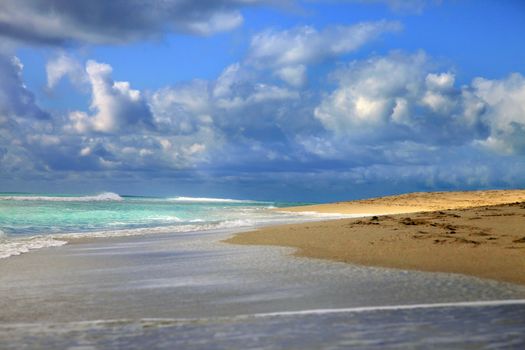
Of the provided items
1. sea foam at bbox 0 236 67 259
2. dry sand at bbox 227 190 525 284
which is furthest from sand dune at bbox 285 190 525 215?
sea foam at bbox 0 236 67 259

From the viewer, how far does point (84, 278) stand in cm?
1020

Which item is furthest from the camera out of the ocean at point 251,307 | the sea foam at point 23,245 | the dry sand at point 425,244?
the sea foam at point 23,245

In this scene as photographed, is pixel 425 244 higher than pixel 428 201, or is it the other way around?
pixel 428 201

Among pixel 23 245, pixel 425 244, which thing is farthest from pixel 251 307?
pixel 23 245

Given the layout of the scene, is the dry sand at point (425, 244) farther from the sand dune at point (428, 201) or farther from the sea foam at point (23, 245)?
the sand dune at point (428, 201)

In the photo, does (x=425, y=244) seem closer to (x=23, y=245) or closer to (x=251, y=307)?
(x=251, y=307)

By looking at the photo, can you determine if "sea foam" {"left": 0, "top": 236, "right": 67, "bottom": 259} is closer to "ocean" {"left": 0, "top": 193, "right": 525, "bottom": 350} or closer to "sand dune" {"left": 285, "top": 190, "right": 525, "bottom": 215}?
"ocean" {"left": 0, "top": 193, "right": 525, "bottom": 350}

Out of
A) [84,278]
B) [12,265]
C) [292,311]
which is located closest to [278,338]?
[292,311]

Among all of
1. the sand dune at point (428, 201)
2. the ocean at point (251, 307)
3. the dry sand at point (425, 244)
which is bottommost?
the ocean at point (251, 307)

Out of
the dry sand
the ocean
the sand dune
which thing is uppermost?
the sand dune

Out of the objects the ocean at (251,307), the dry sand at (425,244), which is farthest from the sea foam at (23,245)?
the dry sand at (425,244)

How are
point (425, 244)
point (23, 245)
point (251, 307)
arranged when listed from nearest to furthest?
1. point (251, 307)
2. point (425, 244)
3. point (23, 245)

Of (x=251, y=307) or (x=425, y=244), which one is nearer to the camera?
(x=251, y=307)

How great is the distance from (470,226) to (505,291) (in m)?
11.6
